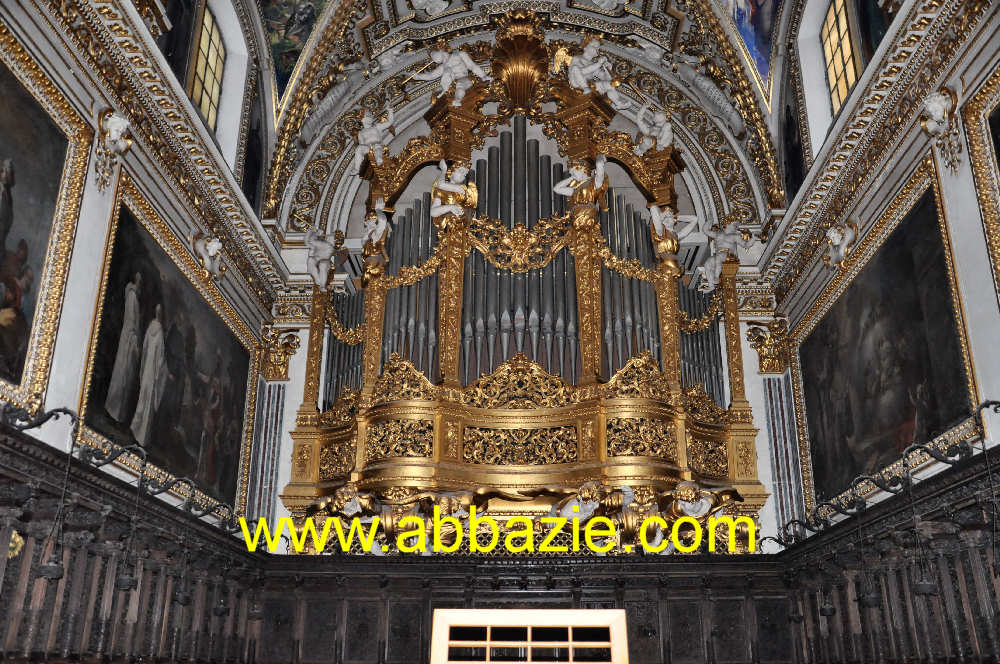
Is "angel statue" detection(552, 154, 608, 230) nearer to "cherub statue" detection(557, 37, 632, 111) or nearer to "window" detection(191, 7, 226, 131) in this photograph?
"cherub statue" detection(557, 37, 632, 111)

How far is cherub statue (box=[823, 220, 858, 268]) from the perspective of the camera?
1125 centimetres

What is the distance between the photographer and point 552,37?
52.9 ft

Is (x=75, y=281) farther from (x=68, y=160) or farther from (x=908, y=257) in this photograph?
(x=908, y=257)

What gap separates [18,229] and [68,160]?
1.16 m

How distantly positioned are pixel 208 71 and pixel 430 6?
14.8 feet

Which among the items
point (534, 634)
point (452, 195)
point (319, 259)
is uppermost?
point (452, 195)

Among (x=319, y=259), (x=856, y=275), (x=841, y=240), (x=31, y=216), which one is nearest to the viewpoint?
A: (x=31, y=216)

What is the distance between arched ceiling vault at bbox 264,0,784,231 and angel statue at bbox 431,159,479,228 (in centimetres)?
281

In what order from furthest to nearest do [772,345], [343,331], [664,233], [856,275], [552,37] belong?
[552,37], [772,345], [343,331], [664,233], [856,275]

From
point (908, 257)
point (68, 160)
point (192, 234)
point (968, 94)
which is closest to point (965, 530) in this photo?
point (908, 257)

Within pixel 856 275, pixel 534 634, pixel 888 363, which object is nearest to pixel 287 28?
pixel 856 275

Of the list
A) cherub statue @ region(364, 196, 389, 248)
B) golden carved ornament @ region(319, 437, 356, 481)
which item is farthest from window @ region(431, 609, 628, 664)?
cherub statue @ region(364, 196, 389, 248)

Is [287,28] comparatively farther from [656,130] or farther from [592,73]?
[656,130]

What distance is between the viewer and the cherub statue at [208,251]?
38.6 feet
